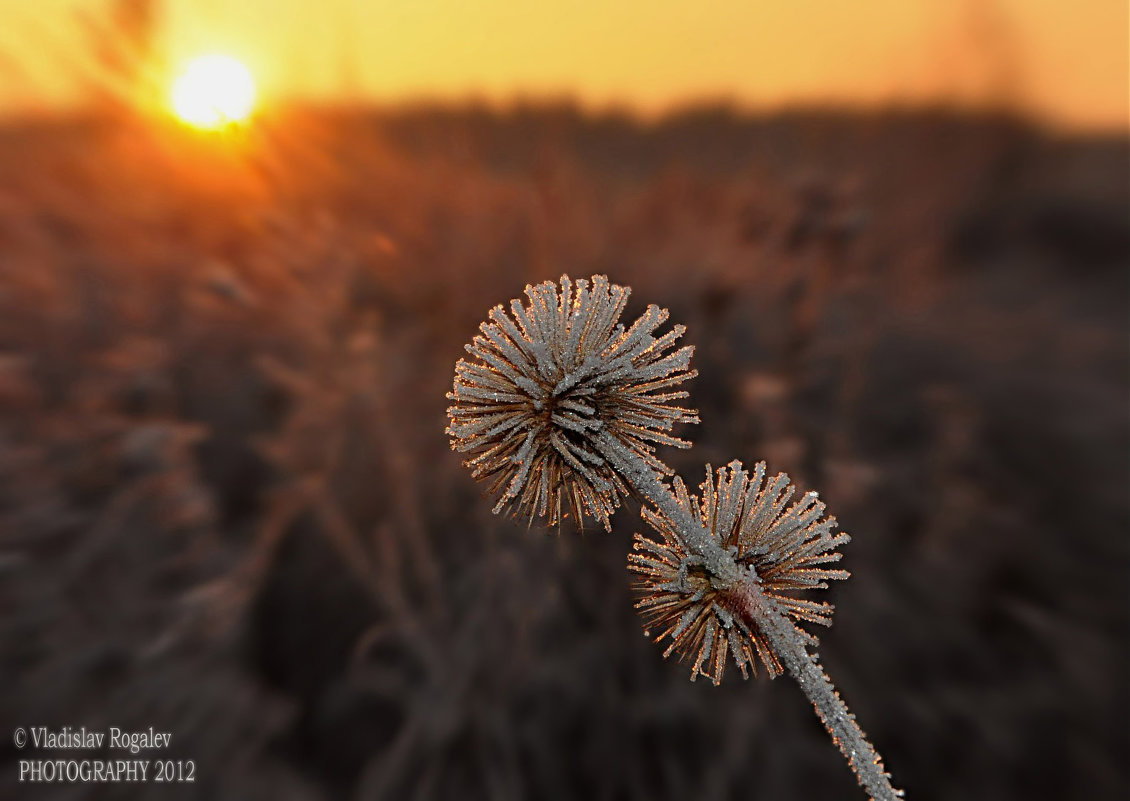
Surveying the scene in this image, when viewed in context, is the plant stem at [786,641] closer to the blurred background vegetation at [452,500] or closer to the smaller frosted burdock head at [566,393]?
the smaller frosted burdock head at [566,393]

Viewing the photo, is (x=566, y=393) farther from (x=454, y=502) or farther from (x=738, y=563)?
(x=454, y=502)

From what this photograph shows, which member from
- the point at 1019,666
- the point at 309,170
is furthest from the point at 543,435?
the point at 309,170

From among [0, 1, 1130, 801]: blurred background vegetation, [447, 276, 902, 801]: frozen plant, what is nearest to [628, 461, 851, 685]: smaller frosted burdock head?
[447, 276, 902, 801]: frozen plant

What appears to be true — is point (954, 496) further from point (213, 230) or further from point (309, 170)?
point (213, 230)

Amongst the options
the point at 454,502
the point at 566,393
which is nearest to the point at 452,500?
the point at 454,502

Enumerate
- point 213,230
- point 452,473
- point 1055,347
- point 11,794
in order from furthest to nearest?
point 1055,347, point 213,230, point 452,473, point 11,794

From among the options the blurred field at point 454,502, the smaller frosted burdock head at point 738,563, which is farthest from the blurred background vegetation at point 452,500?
the smaller frosted burdock head at point 738,563

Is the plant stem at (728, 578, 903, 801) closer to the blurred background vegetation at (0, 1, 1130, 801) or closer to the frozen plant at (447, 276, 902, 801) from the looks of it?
the frozen plant at (447, 276, 902, 801)
